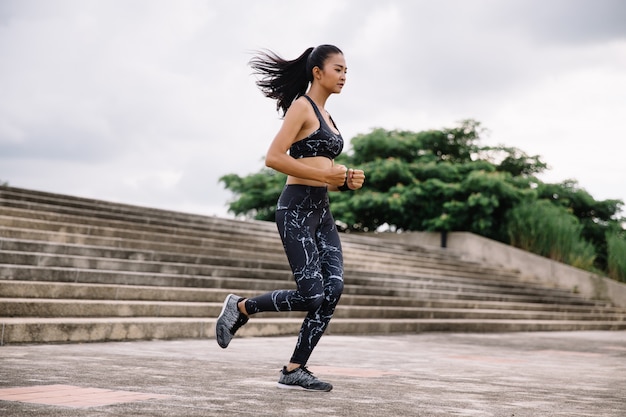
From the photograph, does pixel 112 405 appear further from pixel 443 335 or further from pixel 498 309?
pixel 498 309

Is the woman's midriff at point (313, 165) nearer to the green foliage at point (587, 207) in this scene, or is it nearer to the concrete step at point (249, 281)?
the concrete step at point (249, 281)

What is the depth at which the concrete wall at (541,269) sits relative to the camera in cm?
2108

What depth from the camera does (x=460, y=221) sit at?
2289cm

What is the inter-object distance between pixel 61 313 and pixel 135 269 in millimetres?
2288

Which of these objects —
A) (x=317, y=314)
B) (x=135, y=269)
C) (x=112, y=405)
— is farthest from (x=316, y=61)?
(x=135, y=269)

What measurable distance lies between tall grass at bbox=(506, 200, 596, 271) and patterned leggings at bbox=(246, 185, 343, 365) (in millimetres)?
19295

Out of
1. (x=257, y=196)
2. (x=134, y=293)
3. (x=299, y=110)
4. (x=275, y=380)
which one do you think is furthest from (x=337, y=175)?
(x=257, y=196)

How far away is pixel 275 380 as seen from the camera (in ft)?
14.5

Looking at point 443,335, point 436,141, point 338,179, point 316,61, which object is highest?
point 436,141

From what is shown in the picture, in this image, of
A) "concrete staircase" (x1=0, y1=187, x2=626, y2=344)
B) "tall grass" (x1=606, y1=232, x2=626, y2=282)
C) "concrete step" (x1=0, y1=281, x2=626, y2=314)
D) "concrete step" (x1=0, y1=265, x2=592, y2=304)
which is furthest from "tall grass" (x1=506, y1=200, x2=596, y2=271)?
"concrete step" (x1=0, y1=281, x2=626, y2=314)

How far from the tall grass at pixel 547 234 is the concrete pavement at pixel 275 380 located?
49.3 ft

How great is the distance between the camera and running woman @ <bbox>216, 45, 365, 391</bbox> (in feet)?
12.8

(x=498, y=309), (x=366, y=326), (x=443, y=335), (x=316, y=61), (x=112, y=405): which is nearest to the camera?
(x=112, y=405)

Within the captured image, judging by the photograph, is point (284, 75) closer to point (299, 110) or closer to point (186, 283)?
point (299, 110)
